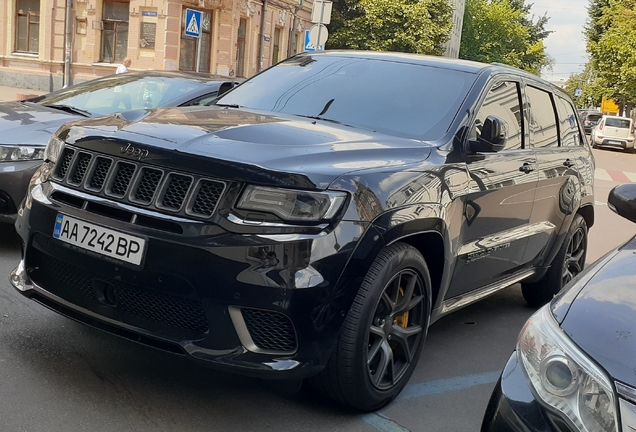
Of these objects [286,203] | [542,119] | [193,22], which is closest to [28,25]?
[193,22]

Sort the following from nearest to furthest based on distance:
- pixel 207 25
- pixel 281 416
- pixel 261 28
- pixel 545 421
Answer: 1. pixel 545 421
2. pixel 281 416
3. pixel 207 25
4. pixel 261 28

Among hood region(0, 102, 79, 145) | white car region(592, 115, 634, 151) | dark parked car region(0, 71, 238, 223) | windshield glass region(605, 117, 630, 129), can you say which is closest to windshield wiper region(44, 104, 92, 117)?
dark parked car region(0, 71, 238, 223)


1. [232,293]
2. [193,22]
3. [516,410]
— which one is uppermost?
[193,22]

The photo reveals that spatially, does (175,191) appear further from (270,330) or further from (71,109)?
(71,109)

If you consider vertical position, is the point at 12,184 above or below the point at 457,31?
below

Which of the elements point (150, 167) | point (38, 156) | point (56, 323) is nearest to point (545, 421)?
point (150, 167)

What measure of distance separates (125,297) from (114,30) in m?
25.8

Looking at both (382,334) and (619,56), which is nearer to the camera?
(382,334)

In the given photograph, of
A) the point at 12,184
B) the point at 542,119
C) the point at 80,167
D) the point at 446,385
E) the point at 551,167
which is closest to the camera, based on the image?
the point at 80,167

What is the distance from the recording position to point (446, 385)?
13.3 feet

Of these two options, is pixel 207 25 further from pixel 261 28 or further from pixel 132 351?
pixel 132 351

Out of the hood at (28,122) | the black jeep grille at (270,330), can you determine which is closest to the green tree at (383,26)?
the hood at (28,122)

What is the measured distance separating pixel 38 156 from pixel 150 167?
2756mm

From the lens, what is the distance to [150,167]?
3170mm
